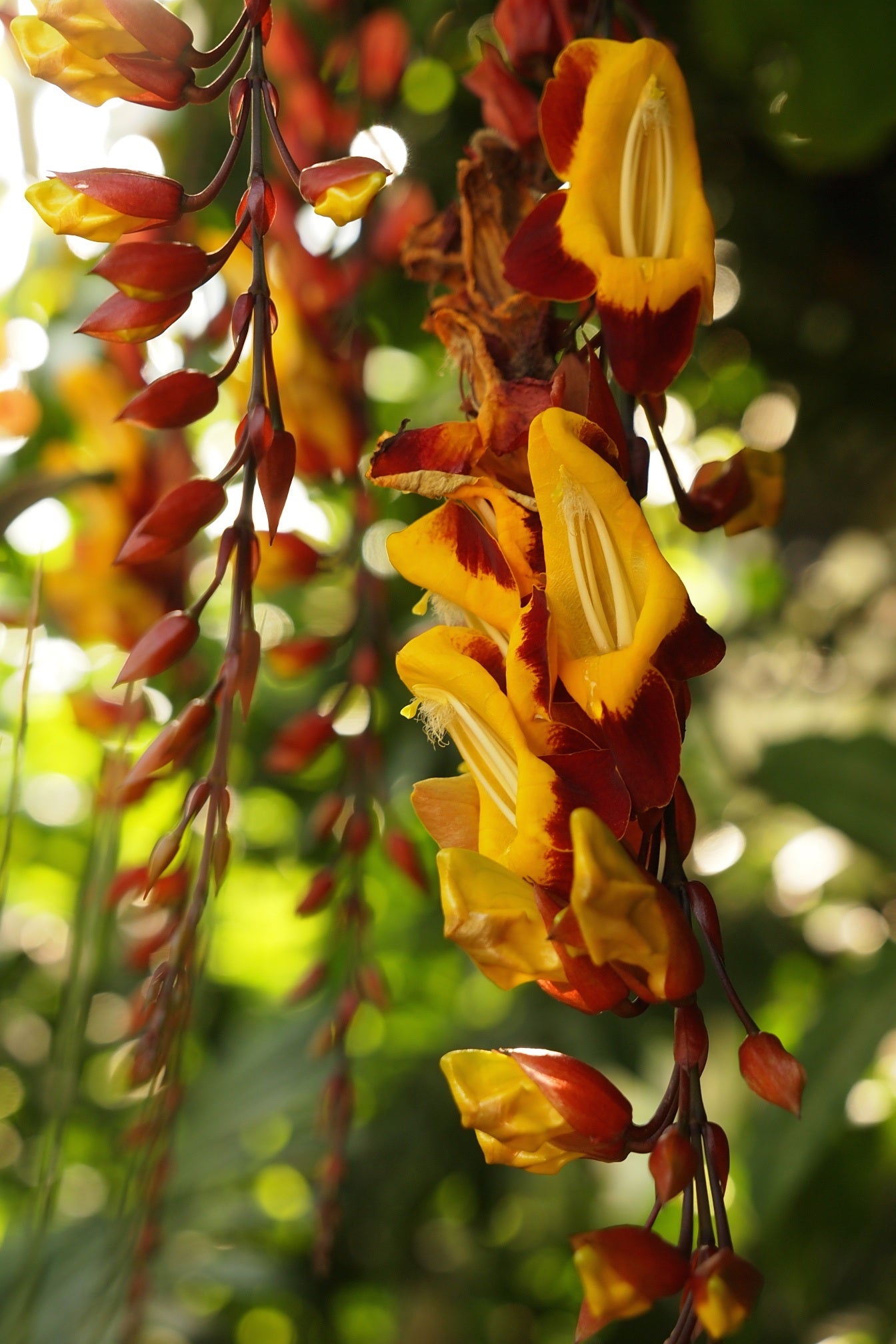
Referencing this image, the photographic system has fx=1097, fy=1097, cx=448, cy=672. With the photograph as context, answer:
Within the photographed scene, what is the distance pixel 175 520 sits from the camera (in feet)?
→ 0.76

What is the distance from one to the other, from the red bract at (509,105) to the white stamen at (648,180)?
0.04 metres

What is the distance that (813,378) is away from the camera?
2.35 ft

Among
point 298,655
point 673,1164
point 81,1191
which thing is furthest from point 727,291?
point 81,1191

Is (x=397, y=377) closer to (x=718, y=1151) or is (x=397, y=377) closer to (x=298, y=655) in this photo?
(x=298, y=655)

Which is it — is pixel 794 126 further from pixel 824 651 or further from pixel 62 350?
pixel 824 651

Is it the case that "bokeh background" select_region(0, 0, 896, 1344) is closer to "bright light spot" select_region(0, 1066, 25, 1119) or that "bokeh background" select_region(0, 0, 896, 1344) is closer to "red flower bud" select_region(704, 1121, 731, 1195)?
"bright light spot" select_region(0, 1066, 25, 1119)

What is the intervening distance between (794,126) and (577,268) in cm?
33

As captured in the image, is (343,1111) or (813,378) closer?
(343,1111)

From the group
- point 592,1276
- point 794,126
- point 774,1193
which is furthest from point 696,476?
point 774,1193

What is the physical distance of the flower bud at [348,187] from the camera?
19 centimetres

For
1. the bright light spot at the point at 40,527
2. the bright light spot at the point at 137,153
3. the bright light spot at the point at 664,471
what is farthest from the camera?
the bright light spot at the point at 664,471

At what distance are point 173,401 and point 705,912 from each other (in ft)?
0.47

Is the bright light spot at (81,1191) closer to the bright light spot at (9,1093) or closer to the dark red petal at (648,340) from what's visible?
the bright light spot at (9,1093)

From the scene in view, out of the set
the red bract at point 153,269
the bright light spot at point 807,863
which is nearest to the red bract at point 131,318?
the red bract at point 153,269
